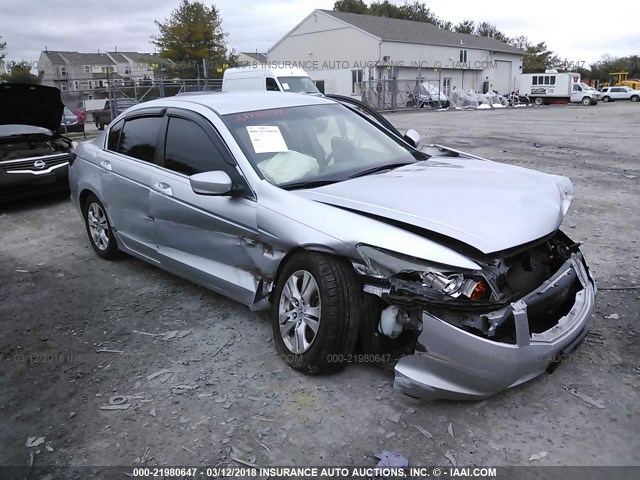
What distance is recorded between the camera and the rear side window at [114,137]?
17.1 feet

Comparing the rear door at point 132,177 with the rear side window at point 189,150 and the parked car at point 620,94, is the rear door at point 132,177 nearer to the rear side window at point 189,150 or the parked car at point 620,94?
the rear side window at point 189,150

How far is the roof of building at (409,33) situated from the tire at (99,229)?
40.3 m

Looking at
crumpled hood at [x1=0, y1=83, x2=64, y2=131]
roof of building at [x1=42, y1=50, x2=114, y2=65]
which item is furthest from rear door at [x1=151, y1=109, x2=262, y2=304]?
roof of building at [x1=42, y1=50, x2=114, y2=65]

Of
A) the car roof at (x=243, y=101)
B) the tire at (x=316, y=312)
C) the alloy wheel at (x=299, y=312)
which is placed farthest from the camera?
the car roof at (x=243, y=101)

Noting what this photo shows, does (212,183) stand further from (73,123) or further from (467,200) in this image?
(73,123)

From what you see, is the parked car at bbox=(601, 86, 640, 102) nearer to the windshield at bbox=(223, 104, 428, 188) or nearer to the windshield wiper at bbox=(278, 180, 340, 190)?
the windshield at bbox=(223, 104, 428, 188)

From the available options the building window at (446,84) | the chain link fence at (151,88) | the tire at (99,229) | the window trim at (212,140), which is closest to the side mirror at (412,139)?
the window trim at (212,140)

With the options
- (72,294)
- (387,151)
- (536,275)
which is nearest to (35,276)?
(72,294)

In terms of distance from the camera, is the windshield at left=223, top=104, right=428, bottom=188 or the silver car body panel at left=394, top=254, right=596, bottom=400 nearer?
the silver car body panel at left=394, top=254, right=596, bottom=400

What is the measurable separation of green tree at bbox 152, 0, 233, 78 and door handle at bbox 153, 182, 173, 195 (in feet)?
155

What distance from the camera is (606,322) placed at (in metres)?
3.76

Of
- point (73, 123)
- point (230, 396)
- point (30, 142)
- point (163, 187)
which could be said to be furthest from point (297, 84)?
point (230, 396)

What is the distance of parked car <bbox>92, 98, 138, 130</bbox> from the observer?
23.9 metres

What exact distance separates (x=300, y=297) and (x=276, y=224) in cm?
48
